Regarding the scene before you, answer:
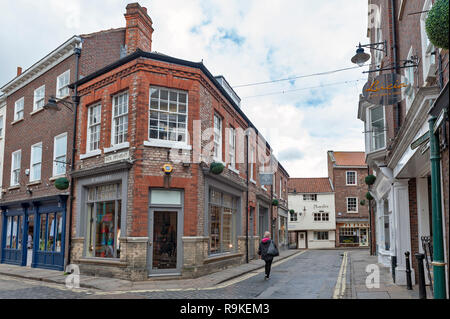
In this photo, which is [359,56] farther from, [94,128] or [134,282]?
[94,128]

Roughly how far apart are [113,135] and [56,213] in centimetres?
482

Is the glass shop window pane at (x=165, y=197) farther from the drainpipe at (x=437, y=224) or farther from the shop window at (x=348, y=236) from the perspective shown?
the shop window at (x=348, y=236)

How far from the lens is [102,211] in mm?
14234

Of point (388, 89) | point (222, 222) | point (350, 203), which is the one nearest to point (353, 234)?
point (350, 203)

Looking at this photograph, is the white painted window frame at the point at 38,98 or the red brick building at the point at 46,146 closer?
the red brick building at the point at 46,146

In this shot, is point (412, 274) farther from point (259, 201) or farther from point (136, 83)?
point (259, 201)

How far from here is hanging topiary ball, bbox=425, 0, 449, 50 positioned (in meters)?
5.15

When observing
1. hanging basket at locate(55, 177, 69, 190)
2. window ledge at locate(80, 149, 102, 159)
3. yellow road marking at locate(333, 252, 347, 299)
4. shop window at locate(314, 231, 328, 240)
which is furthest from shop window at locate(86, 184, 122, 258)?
shop window at locate(314, 231, 328, 240)

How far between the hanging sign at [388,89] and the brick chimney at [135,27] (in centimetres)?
1035

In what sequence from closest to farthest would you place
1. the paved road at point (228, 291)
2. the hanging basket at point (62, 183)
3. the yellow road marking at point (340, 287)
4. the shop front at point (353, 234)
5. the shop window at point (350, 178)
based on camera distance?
the yellow road marking at point (340, 287)
the paved road at point (228, 291)
the hanging basket at point (62, 183)
the shop front at point (353, 234)
the shop window at point (350, 178)

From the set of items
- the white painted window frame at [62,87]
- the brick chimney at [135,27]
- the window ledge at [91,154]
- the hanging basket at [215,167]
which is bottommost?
the hanging basket at [215,167]

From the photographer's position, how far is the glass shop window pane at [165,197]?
43.0 ft

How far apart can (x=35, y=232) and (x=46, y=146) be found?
12.5ft

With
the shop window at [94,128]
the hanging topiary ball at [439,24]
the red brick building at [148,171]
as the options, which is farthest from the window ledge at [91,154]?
the hanging topiary ball at [439,24]
